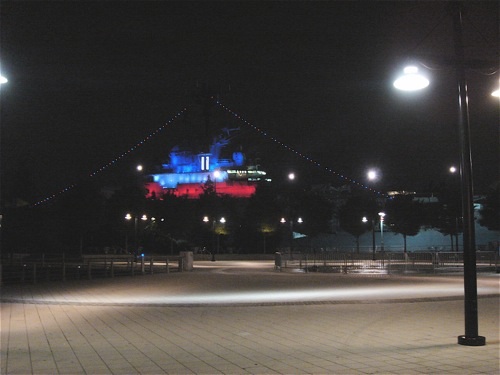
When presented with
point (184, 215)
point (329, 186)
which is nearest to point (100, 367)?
point (184, 215)

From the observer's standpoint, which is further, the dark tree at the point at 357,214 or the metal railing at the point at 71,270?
the dark tree at the point at 357,214

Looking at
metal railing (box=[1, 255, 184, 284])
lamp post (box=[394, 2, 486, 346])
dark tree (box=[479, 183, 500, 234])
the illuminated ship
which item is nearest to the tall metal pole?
lamp post (box=[394, 2, 486, 346])

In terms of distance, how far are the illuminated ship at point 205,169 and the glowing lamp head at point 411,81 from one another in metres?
99.5

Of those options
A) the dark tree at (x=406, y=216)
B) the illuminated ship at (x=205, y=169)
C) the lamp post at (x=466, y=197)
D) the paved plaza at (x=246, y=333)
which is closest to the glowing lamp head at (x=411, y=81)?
the lamp post at (x=466, y=197)

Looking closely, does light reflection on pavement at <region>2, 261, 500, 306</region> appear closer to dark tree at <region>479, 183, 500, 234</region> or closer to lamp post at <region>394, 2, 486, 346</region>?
lamp post at <region>394, 2, 486, 346</region>

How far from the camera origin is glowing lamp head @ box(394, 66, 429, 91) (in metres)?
7.72

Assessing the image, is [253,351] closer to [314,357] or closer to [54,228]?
[314,357]

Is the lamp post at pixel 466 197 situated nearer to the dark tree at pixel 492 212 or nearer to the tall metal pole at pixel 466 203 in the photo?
the tall metal pole at pixel 466 203

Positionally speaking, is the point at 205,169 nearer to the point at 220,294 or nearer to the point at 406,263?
the point at 406,263

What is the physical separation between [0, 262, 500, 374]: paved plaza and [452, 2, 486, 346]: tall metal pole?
34 cm

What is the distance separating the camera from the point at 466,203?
7.71 metres

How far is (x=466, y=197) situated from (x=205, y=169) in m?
108

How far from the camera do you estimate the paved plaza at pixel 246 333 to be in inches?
255

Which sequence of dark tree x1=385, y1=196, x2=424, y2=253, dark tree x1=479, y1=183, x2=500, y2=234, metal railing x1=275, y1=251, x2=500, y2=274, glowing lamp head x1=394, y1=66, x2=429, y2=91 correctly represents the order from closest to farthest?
glowing lamp head x1=394, y1=66, x2=429, y2=91, metal railing x1=275, y1=251, x2=500, y2=274, dark tree x1=479, y1=183, x2=500, y2=234, dark tree x1=385, y1=196, x2=424, y2=253
